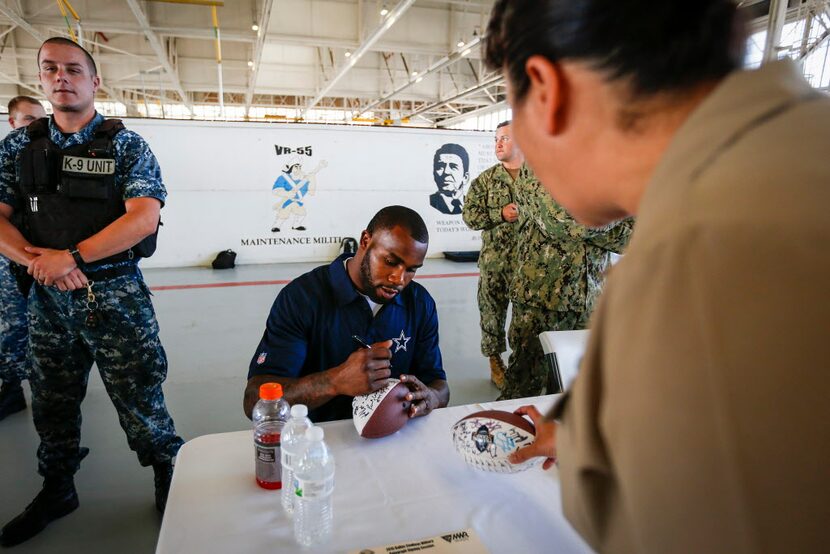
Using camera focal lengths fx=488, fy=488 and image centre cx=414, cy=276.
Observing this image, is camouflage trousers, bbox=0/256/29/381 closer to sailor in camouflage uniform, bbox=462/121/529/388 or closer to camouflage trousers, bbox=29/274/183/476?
camouflage trousers, bbox=29/274/183/476

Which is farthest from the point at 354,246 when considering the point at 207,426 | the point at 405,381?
the point at 405,381

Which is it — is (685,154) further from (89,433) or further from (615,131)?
(89,433)

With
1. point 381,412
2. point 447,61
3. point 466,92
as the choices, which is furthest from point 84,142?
point 466,92

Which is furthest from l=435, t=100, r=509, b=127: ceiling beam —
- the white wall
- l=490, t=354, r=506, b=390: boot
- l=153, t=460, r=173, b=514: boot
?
l=153, t=460, r=173, b=514: boot

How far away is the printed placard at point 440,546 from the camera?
3.05 feet

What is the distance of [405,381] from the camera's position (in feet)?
4.82

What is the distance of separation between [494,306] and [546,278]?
3.50 ft

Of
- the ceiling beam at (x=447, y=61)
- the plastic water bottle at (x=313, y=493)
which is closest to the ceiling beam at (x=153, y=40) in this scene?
the ceiling beam at (x=447, y=61)

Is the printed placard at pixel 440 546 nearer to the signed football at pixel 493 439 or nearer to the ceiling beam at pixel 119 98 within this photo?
the signed football at pixel 493 439

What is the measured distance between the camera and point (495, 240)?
362 centimetres

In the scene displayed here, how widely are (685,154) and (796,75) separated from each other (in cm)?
17

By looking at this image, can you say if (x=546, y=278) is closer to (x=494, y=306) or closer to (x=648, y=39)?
(x=494, y=306)

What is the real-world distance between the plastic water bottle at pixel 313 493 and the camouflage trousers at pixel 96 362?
4.71ft

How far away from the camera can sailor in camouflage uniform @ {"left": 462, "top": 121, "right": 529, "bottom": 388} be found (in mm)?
3461
